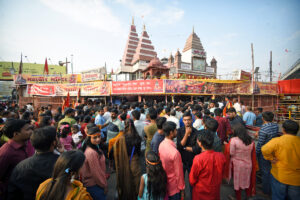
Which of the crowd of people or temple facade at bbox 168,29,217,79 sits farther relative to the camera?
temple facade at bbox 168,29,217,79

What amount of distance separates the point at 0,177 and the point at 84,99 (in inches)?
548

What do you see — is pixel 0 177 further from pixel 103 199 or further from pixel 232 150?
pixel 232 150

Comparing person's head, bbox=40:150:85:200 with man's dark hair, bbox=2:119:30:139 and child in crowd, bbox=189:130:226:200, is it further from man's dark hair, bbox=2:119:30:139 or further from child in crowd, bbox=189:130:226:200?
child in crowd, bbox=189:130:226:200

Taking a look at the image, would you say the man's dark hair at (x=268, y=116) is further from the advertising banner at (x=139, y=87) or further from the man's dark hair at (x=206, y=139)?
the advertising banner at (x=139, y=87)

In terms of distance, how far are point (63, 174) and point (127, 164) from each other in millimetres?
1306

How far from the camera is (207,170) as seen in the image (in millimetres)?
2055

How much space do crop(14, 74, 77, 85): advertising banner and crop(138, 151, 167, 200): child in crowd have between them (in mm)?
15470

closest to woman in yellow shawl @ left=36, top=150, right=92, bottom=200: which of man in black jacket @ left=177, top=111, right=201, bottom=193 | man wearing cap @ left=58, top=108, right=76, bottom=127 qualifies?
man in black jacket @ left=177, top=111, right=201, bottom=193

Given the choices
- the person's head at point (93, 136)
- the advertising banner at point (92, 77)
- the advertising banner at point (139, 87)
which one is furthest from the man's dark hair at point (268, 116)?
the advertising banner at point (92, 77)

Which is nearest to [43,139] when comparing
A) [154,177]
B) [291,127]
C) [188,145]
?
[154,177]

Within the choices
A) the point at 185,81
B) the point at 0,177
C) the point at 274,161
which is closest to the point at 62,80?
the point at 185,81

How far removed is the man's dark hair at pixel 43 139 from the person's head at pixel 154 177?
49.8 inches

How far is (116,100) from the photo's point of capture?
14273 mm

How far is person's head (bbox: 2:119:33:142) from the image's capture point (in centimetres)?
201
